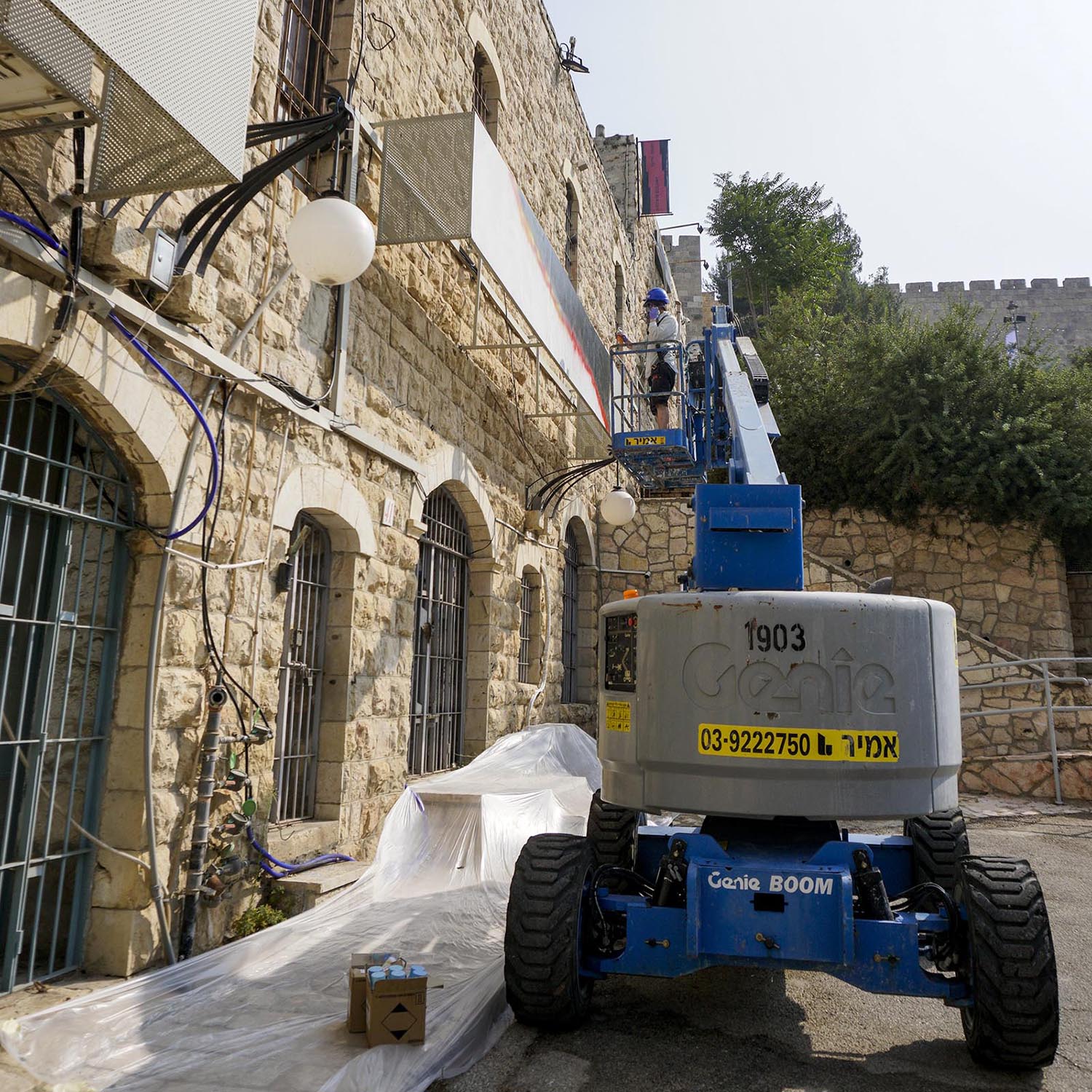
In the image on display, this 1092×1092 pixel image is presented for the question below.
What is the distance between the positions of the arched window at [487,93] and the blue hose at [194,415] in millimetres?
5717

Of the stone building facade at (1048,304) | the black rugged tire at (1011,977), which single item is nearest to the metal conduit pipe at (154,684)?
the black rugged tire at (1011,977)

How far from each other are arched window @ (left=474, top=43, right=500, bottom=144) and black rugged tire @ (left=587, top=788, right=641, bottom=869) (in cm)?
668

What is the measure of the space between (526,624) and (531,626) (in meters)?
0.09

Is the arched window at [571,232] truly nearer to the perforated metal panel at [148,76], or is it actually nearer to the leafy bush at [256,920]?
the perforated metal panel at [148,76]

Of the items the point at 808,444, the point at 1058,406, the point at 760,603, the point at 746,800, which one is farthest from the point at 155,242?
the point at 1058,406

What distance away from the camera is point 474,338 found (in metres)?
7.62

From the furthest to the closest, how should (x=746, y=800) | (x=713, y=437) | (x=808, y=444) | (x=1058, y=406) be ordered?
(x=808, y=444)
(x=1058, y=406)
(x=713, y=437)
(x=746, y=800)

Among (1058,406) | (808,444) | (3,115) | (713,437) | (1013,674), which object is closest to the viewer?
(3,115)

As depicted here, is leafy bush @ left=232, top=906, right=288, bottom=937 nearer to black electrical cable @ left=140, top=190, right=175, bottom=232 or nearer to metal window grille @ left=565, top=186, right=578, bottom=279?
black electrical cable @ left=140, top=190, right=175, bottom=232

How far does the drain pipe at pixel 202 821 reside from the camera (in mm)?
3908

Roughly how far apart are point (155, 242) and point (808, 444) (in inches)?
519

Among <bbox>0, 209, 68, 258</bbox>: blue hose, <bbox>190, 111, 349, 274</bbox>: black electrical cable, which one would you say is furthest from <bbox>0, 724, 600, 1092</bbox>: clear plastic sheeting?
<bbox>190, 111, 349, 274</bbox>: black electrical cable

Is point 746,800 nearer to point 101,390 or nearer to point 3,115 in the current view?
point 101,390

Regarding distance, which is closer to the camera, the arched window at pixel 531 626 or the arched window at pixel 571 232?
the arched window at pixel 531 626
